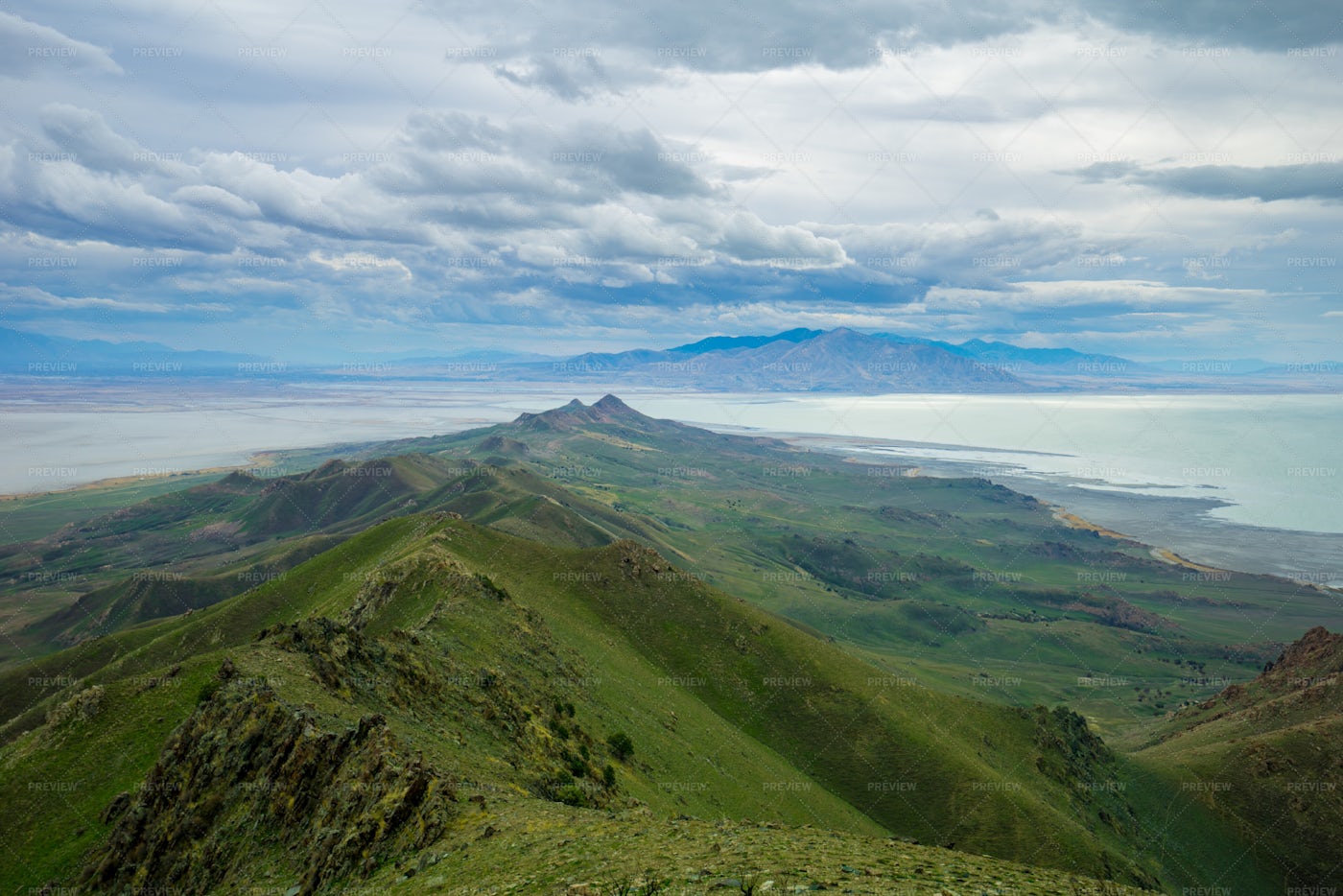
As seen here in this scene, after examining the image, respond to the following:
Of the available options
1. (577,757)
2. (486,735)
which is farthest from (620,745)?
(486,735)

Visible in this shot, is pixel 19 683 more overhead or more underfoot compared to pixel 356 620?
more underfoot

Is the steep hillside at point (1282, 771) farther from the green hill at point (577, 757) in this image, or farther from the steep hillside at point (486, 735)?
the steep hillside at point (486, 735)

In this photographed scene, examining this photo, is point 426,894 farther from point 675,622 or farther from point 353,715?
point 675,622

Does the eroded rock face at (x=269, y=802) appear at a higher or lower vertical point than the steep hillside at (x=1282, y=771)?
higher

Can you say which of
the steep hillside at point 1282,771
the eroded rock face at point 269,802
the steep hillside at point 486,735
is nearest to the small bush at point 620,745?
the steep hillside at point 486,735

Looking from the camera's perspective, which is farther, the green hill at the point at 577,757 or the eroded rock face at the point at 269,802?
the eroded rock face at the point at 269,802

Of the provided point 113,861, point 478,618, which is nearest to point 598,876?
point 113,861

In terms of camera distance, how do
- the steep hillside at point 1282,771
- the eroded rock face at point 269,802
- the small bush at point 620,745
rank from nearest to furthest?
the eroded rock face at point 269,802 → the small bush at point 620,745 → the steep hillside at point 1282,771

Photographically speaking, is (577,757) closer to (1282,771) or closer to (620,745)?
(620,745)

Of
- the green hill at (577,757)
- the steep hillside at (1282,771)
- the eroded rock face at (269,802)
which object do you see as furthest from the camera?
the steep hillside at (1282,771)

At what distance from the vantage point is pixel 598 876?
22562 mm

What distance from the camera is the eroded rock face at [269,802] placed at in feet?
97.5

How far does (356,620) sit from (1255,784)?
5170 inches

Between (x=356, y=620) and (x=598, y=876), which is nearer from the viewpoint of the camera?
(x=598, y=876)
